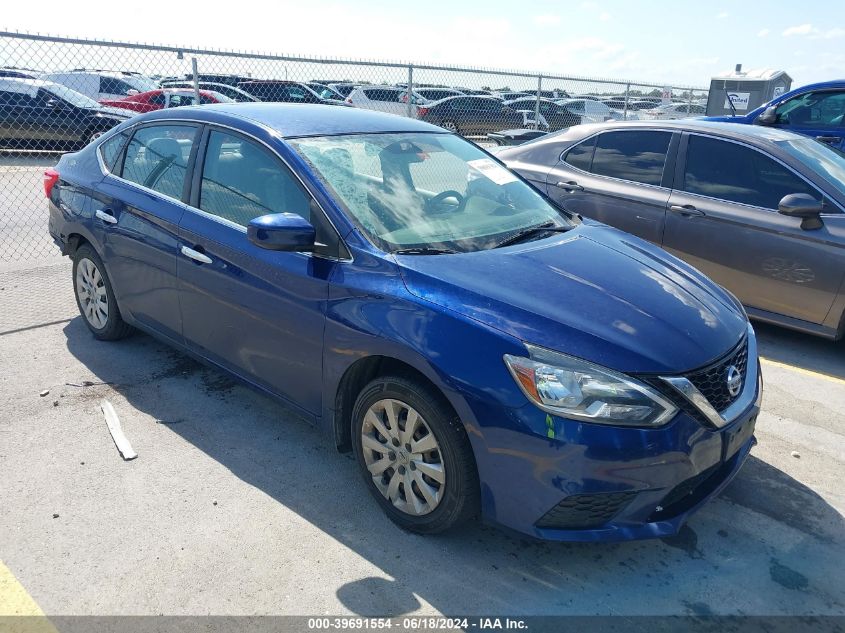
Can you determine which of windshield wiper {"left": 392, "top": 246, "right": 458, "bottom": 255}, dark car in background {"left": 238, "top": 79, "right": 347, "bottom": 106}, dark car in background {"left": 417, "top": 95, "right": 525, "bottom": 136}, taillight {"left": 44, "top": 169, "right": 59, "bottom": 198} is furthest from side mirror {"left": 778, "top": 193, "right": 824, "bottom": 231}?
dark car in background {"left": 417, "top": 95, "right": 525, "bottom": 136}

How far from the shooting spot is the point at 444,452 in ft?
8.87

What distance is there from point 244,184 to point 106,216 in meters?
1.31

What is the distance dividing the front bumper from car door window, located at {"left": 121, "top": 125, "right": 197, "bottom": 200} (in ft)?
7.89

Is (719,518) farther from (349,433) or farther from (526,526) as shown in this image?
(349,433)

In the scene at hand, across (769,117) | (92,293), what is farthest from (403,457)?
(769,117)

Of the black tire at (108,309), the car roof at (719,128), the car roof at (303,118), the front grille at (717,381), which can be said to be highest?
the car roof at (303,118)

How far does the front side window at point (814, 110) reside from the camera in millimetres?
8312

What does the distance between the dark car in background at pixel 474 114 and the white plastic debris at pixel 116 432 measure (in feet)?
42.5

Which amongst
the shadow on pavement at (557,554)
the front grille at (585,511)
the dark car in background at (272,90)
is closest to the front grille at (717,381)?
the front grille at (585,511)

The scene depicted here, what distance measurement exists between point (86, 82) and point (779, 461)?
16.5 metres

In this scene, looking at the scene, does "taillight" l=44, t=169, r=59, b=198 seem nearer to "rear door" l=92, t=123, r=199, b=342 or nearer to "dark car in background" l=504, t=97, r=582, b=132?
"rear door" l=92, t=123, r=199, b=342

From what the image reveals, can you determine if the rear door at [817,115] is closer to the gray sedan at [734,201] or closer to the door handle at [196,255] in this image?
the gray sedan at [734,201]

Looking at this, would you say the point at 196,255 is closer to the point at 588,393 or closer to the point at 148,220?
the point at 148,220

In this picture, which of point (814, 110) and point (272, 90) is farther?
point (272, 90)
